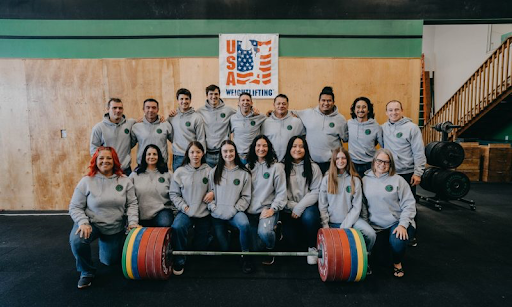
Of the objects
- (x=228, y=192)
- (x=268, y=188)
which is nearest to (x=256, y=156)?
(x=268, y=188)

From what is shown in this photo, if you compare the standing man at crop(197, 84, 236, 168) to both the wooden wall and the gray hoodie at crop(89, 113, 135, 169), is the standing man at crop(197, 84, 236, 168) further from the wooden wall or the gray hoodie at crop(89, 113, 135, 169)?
the wooden wall

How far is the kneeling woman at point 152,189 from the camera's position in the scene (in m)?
2.50

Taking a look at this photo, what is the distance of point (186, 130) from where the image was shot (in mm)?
3104

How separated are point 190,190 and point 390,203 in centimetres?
177

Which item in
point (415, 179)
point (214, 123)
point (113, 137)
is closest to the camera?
point (415, 179)

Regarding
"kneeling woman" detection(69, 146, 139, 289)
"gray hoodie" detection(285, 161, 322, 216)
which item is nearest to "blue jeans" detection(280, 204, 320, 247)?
"gray hoodie" detection(285, 161, 322, 216)

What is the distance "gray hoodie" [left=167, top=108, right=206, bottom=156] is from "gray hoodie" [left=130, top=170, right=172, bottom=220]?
24.1 inches

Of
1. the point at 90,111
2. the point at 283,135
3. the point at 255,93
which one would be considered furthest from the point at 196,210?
the point at 90,111

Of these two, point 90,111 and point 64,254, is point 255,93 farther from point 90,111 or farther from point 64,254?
point 64,254

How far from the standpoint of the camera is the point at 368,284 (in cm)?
214

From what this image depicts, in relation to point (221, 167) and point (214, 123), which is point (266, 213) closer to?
point (221, 167)

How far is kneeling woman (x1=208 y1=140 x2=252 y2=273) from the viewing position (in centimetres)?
244

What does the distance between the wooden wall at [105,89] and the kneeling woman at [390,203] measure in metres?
2.10

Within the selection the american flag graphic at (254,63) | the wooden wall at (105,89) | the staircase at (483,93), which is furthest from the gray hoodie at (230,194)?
the staircase at (483,93)
